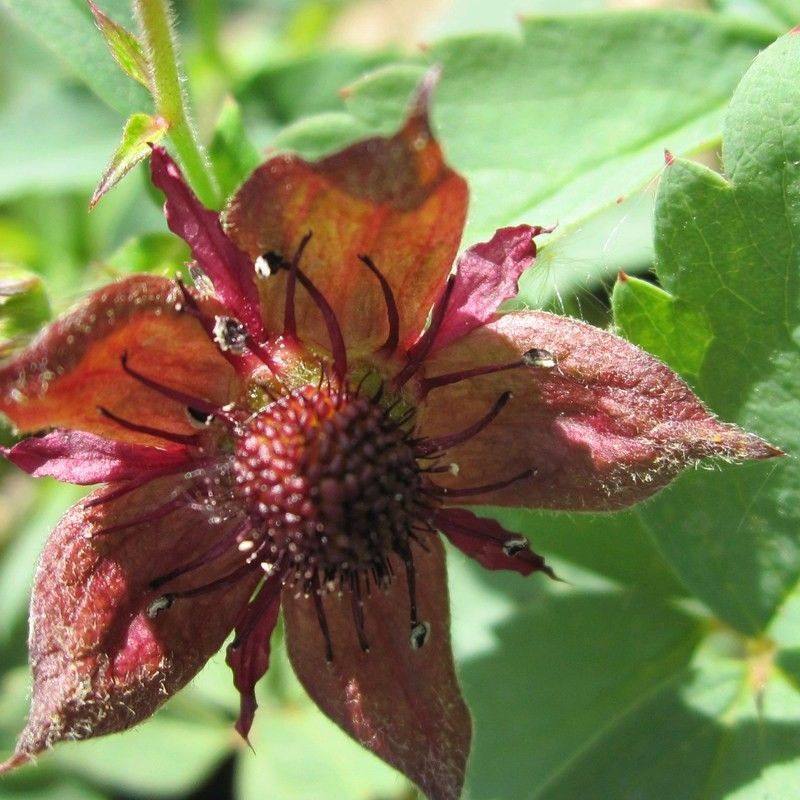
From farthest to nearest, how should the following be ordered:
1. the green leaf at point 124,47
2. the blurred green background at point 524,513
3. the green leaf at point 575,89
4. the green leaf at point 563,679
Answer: the green leaf at point 575,89 < the green leaf at point 563,679 < the blurred green background at point 524,513 < the green leaf at point 124,47

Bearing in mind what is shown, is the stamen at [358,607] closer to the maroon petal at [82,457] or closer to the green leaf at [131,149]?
the maroon petal at [82,457]

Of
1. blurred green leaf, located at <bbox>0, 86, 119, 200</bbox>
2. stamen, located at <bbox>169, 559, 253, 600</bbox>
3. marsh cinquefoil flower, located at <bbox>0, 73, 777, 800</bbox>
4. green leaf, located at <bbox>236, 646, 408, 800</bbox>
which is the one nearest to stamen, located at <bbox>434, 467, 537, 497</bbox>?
marsh cinquefoil flower, located at <bbox>0, 73, 777, 800</bbox>

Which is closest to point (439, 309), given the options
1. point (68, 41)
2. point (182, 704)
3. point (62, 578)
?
point (62, 578)

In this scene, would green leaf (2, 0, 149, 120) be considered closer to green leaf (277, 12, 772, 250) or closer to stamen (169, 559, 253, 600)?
green leaf (277, 12, 772, 250)

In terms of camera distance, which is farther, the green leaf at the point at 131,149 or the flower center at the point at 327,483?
the green leaf at the point at 131,149

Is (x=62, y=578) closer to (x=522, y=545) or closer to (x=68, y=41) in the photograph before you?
(x=522, y=545)

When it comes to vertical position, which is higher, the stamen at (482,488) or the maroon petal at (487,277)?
the maroon petal at (487,277)

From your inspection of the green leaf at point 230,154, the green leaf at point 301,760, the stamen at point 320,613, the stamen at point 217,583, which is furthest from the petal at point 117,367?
the green leaf at point 301,760
